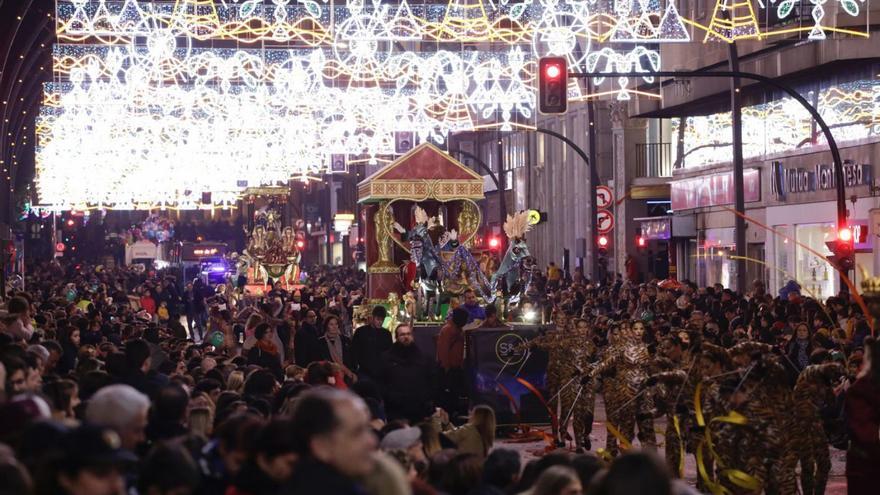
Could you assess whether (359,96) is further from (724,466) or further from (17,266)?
(724,466)

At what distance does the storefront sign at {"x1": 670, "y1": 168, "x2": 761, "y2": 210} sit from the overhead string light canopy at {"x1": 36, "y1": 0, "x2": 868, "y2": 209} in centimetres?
342

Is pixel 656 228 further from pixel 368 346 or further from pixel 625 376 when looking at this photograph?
pixel 625 376

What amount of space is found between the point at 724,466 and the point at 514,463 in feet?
15.0

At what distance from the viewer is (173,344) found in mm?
20188

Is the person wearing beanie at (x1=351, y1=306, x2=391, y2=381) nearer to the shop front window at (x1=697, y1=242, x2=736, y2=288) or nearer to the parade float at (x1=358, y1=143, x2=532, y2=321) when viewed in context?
the parade float at (x1=358, y1=143, x2=532, y2=321)

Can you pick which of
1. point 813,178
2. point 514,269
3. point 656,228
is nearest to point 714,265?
point 656,228

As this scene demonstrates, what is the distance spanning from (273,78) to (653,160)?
62.2 feet

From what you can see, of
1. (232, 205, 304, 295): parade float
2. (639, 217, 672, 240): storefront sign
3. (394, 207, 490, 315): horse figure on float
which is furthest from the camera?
(639, 217, 672, 240): storefront sign

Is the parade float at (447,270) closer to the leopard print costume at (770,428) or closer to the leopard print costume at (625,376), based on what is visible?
the leopard print costume at (625,376)

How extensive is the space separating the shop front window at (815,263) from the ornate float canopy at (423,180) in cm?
918

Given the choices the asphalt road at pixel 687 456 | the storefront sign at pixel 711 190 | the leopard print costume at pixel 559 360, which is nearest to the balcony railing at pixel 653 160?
the storefront sign at pixel 711 190

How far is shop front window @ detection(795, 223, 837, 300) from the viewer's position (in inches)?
1435

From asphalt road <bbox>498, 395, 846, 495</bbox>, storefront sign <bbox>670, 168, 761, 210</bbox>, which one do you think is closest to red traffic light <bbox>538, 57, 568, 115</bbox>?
asphalt road <bbox>498, 395, 846, 495</bbox>

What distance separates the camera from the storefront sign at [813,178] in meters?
34.0
